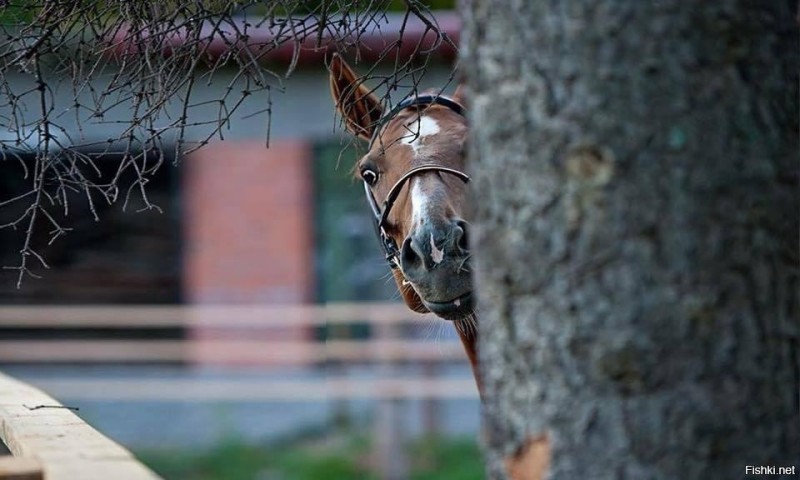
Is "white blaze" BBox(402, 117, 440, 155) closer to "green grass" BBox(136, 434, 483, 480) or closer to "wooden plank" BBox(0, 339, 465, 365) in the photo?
"green grass" BBox(136, 434, 483, 480)

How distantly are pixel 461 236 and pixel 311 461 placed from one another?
23.4 ft

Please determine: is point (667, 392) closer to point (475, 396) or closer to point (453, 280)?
point (453, 280)

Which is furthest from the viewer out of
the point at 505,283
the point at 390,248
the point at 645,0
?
the point at 390,248

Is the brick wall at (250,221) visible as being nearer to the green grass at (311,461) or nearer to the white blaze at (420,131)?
the green grass at (311,461)

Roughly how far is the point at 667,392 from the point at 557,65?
1.52 ft

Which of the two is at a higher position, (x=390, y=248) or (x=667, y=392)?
(x=390, y=248)

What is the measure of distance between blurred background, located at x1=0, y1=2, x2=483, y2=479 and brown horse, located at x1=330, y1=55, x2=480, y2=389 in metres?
6.34

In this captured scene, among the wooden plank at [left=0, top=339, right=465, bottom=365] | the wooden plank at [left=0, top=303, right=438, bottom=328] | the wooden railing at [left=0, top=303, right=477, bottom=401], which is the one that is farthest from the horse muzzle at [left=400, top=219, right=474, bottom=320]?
the wooden plank at [left=0, top=303, right=438, bottom=328]

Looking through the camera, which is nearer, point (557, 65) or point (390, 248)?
point (557, 65)

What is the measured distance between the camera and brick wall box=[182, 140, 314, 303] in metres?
13.1

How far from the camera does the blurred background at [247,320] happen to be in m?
10.9

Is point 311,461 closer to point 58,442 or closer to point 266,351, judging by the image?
point 266,351

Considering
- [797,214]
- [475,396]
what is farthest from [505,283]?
[475,396]

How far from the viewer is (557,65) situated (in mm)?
1711
